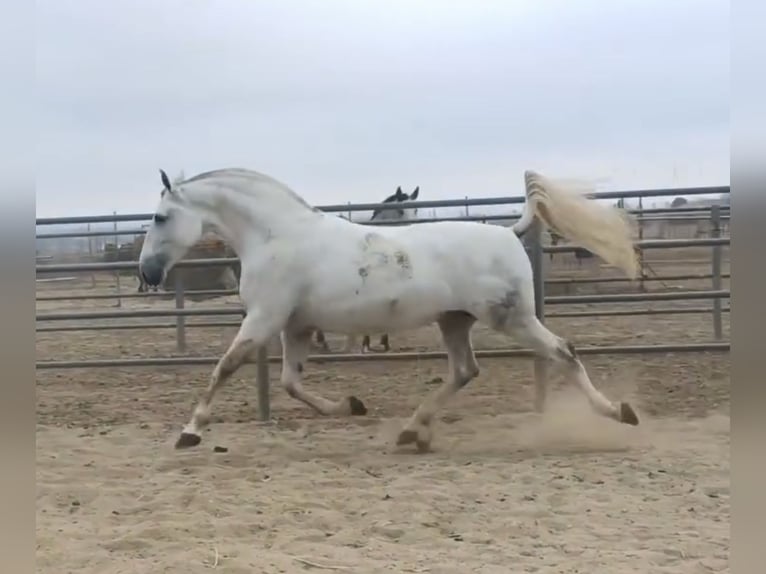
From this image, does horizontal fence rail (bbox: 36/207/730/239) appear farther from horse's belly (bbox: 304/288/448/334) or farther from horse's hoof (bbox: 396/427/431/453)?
horse's hoof (bbox: 396/427/431/453)

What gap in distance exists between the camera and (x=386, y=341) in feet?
19.9

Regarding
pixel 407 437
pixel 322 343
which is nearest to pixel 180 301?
pixel 322 343

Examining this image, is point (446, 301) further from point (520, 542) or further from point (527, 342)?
point (520, 542)

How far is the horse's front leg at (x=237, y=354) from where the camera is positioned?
11.0 feet

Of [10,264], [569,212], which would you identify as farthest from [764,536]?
[569,212]

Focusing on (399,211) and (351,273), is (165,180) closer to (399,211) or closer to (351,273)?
(351,273)

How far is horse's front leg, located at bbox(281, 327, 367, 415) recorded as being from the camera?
365cm

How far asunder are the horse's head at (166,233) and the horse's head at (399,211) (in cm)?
218

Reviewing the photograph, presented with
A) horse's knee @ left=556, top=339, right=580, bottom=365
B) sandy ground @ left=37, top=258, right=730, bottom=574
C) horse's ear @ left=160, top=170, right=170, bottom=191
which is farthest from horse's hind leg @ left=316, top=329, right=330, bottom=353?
horse's knee @ left=556, top=339, right=580, bottom=365

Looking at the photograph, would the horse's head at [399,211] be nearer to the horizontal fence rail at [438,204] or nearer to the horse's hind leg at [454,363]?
the horizontal fence rail at [438,204]

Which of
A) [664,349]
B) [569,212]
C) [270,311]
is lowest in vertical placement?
[664,349]

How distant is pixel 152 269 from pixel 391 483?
1511 millimetres

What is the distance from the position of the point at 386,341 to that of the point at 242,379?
113cm

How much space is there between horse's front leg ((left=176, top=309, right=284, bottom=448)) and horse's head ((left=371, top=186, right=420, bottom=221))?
2.32 meters
